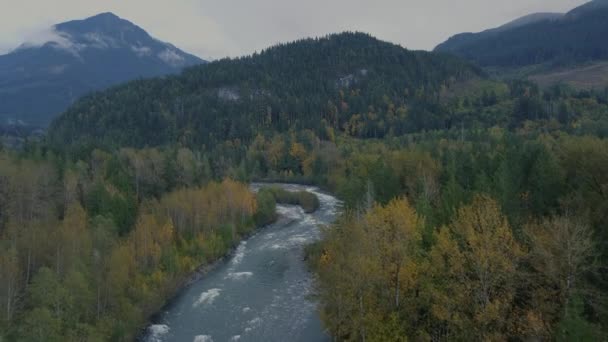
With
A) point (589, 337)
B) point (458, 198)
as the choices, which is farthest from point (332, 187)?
point (589, 337)

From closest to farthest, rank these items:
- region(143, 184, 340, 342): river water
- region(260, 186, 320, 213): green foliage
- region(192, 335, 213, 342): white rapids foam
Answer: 1. region(192, 335, 213, 342): white rapids foam
2. region(143, 184, 340, 342): river water
3. region(260, 186, 320, 213): green foliage

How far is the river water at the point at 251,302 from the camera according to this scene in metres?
41.6

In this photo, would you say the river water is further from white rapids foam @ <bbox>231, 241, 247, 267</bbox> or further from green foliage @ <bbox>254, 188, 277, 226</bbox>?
green foliage @ <bbox>254, 188, 277, 226</bbox>

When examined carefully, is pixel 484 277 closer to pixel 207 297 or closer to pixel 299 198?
pixel 207 297

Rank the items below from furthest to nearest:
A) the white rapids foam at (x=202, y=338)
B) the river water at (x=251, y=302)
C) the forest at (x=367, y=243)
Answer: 1. the river water at (x=251, y=302)
2. the white rapids foam at (x=202, y=338)
3. the forest at (x=367, y=243)

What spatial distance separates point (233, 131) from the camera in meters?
184

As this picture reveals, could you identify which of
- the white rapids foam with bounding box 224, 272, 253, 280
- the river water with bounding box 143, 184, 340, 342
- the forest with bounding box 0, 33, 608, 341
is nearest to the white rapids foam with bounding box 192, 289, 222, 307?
the river water with bounding box 143, 184, 340, 342

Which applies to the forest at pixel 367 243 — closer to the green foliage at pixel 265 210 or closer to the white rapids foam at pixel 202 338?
the green foliage at pixel 265 210

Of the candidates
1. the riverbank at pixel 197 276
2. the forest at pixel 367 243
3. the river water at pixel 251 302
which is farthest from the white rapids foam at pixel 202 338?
the forest at pixel 367 243

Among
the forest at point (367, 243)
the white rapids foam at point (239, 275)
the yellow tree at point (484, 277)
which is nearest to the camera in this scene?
the yellow tree at point (484, 277)

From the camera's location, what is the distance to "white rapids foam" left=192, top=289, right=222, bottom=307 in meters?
49.0

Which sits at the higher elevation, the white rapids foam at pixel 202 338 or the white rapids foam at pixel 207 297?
the white rapids foam at pixel 207 297

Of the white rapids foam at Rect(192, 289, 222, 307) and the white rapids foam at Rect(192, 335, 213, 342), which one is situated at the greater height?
the white rapids foam at Rect(192, 289, 222, 307)

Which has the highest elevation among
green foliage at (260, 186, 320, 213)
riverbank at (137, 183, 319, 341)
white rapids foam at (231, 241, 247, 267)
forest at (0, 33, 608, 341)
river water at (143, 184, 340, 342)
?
forest at (0, 33, 608, 341)
